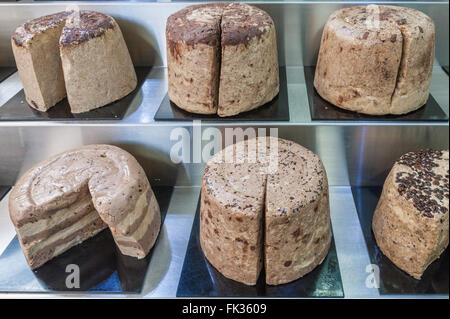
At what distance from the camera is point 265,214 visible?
129cm

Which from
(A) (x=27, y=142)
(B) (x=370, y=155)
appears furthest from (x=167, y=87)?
(B) (x=370, y=155)

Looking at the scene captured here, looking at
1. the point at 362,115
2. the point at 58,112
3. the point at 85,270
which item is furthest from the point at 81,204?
the point at 362,115

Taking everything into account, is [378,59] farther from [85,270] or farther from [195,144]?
[85,270]

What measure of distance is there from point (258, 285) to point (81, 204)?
0.69 metres

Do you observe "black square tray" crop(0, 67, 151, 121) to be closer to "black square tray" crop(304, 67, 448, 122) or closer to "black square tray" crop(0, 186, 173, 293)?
"black square tray" crop(0, 186, 173, 293)

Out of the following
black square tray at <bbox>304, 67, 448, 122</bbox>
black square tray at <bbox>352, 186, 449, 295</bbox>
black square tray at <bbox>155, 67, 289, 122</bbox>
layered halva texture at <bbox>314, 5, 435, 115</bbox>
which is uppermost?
layered halva texture at <bbox>314, 5, 435, 115</bbox>

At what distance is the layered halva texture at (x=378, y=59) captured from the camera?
1551 mm

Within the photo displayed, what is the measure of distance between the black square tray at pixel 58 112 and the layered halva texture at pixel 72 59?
0.08ft

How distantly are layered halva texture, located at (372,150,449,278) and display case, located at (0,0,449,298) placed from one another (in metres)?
0.06

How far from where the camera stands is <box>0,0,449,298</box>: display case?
1.43 m

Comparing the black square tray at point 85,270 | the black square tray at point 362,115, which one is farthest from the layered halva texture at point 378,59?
the black square tray at point 85,270

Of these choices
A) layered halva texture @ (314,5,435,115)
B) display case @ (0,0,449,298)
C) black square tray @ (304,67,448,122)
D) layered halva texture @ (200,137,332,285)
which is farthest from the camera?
black square tray @ (304,67,448,122)

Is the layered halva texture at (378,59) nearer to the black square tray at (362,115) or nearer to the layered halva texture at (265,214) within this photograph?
the black square tray at (362,115)

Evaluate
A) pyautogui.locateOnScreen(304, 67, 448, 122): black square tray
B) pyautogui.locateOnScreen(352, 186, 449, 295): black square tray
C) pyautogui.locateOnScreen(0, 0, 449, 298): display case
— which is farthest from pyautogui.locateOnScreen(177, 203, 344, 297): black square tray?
pyautogui.locateOnScreen(304, 67, 448, 122): black square tray
